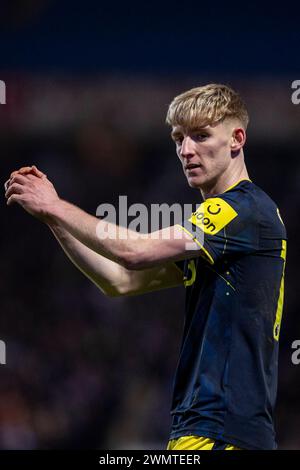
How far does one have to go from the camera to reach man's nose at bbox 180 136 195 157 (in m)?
3.55

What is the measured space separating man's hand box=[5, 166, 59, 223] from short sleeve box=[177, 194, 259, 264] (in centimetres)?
52

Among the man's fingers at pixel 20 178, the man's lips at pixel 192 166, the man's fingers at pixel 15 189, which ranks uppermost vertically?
the man's lips at pixel 192 166

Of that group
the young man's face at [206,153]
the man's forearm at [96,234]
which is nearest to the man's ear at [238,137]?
the young man's face at [206,153]

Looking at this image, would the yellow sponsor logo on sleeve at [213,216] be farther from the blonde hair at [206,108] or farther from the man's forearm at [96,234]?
the blonde hair at [206,108]

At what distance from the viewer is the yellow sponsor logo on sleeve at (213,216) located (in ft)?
11.1

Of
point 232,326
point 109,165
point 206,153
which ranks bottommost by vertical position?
point 232,326

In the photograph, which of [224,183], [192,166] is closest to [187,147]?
[192,166]

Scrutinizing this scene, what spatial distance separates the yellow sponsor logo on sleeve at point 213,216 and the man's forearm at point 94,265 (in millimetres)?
537

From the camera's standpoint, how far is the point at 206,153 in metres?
3.55

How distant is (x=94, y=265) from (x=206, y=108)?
0.81m

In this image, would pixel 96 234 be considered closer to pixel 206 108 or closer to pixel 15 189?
pixel 15 189

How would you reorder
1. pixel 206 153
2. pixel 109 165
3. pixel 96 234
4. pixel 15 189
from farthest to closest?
pixel 109 165, pixel 206 153, pixel 15 189, pixel 96 234

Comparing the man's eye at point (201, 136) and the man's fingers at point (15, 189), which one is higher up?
the man's eye at point (201, 136)

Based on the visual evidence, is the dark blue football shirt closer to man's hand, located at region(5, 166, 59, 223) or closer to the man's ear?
the man's ear
